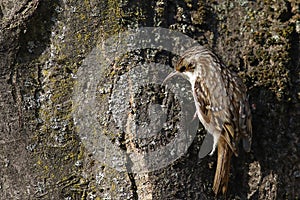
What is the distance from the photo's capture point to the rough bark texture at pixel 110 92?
2.07 meters

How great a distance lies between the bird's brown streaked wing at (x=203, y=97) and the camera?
2191 mm

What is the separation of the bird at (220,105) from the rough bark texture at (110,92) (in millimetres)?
51

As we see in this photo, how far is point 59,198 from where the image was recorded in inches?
85.0

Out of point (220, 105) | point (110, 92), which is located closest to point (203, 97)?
point (220, 105)

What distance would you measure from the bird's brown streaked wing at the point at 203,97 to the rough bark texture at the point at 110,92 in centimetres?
8

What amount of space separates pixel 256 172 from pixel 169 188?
0.37m

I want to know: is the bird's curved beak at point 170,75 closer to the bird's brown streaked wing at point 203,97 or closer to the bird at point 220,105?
the bird at point 220,105

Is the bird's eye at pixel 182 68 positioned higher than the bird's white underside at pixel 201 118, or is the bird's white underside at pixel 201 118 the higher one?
the bird's eye at pixel 182 68

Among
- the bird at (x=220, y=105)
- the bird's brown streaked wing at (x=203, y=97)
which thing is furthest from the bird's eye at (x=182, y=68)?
the bird's brown streaked wing at (x=203, y=97)

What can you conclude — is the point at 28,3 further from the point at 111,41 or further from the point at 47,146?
the point at 47,146

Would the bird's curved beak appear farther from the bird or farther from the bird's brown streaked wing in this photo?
the bird's brown streaked wing

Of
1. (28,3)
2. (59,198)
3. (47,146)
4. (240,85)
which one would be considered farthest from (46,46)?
(240,85)

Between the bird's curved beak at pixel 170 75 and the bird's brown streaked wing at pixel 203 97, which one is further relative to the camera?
the bird's brown streaked wing at pixel 203 97

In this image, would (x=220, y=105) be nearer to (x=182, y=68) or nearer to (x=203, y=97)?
(x=203, y=97)
